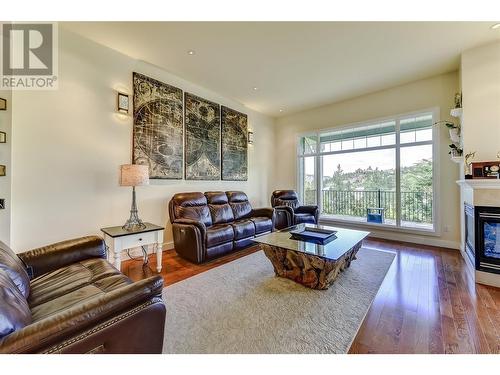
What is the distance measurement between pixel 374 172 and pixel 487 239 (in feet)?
7.90

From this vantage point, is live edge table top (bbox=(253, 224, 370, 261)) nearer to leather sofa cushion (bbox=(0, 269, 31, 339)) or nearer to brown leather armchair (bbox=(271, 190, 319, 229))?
brown leather armchair (bbox=(271, 190, 319, 229))

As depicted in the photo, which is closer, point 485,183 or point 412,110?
point 485,183

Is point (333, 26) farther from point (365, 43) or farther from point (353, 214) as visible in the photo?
point (353, 214)

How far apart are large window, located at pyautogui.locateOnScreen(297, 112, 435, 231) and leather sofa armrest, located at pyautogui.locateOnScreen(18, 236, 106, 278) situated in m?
4.72

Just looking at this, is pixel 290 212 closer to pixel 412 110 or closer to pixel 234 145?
pixel 234 145

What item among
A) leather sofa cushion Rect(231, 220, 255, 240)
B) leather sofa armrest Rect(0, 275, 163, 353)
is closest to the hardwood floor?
leather sofa cushion Rect(231, 220, 255, 240)

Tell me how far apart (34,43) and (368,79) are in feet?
15.7

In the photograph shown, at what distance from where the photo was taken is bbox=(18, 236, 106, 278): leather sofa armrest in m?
1.73

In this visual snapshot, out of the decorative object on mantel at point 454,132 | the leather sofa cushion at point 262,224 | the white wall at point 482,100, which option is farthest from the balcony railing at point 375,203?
the leather sofa cushion at point 262,224

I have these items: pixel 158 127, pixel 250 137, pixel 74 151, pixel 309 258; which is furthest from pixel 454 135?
pixel 74 151

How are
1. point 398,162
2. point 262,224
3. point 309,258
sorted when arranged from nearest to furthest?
point 309,258
point 262,224
point 398,162

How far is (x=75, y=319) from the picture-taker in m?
0.89
